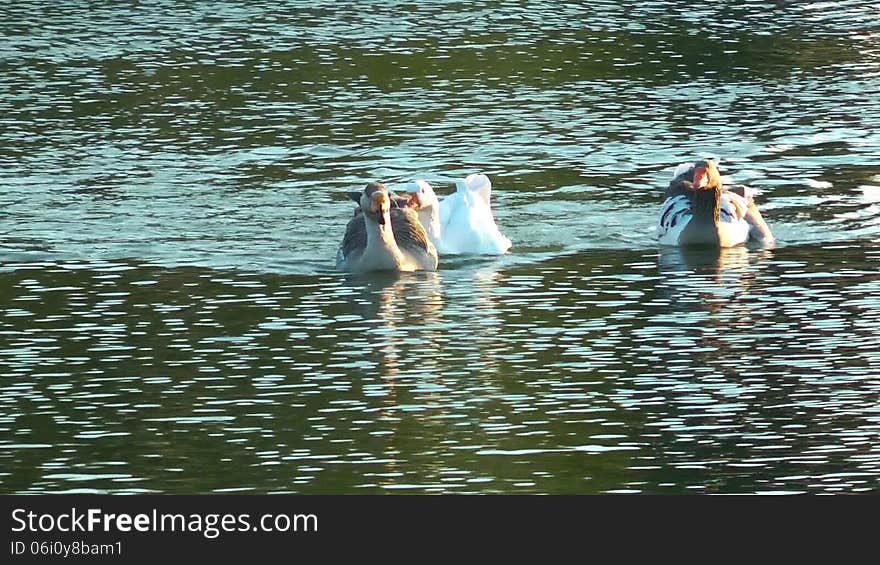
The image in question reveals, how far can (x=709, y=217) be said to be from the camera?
77.3ft

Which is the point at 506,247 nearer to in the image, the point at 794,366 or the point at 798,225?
the point at 798,225

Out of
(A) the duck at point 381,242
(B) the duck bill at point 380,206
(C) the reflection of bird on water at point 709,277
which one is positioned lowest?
(C) the reflection of bird on water at point 709,277

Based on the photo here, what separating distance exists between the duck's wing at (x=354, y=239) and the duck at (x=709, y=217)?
3171 mm

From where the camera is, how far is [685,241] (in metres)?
23.5

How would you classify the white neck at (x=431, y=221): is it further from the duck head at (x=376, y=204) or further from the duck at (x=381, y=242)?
the duck head at (x=376, y=204)

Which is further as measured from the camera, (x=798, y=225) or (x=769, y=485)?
(x=798, y=225)

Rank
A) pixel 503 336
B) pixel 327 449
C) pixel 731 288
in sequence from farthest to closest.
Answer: pixel 731 288 < pixel 503 336 < pixel 327 449

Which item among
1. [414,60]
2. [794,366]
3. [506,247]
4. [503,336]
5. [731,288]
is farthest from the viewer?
[414,60]

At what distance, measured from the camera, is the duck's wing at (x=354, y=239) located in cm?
2255

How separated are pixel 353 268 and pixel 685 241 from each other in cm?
351

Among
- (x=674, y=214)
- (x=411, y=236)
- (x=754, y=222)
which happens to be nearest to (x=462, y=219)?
(x=411, y=236)

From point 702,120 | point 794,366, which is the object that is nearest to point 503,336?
point 794,366

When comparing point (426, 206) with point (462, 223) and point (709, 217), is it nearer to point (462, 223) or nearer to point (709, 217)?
point (462, 223)

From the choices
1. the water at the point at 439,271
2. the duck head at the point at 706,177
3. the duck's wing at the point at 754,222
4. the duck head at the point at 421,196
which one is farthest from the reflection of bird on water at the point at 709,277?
the duck head at the point at 421,196
